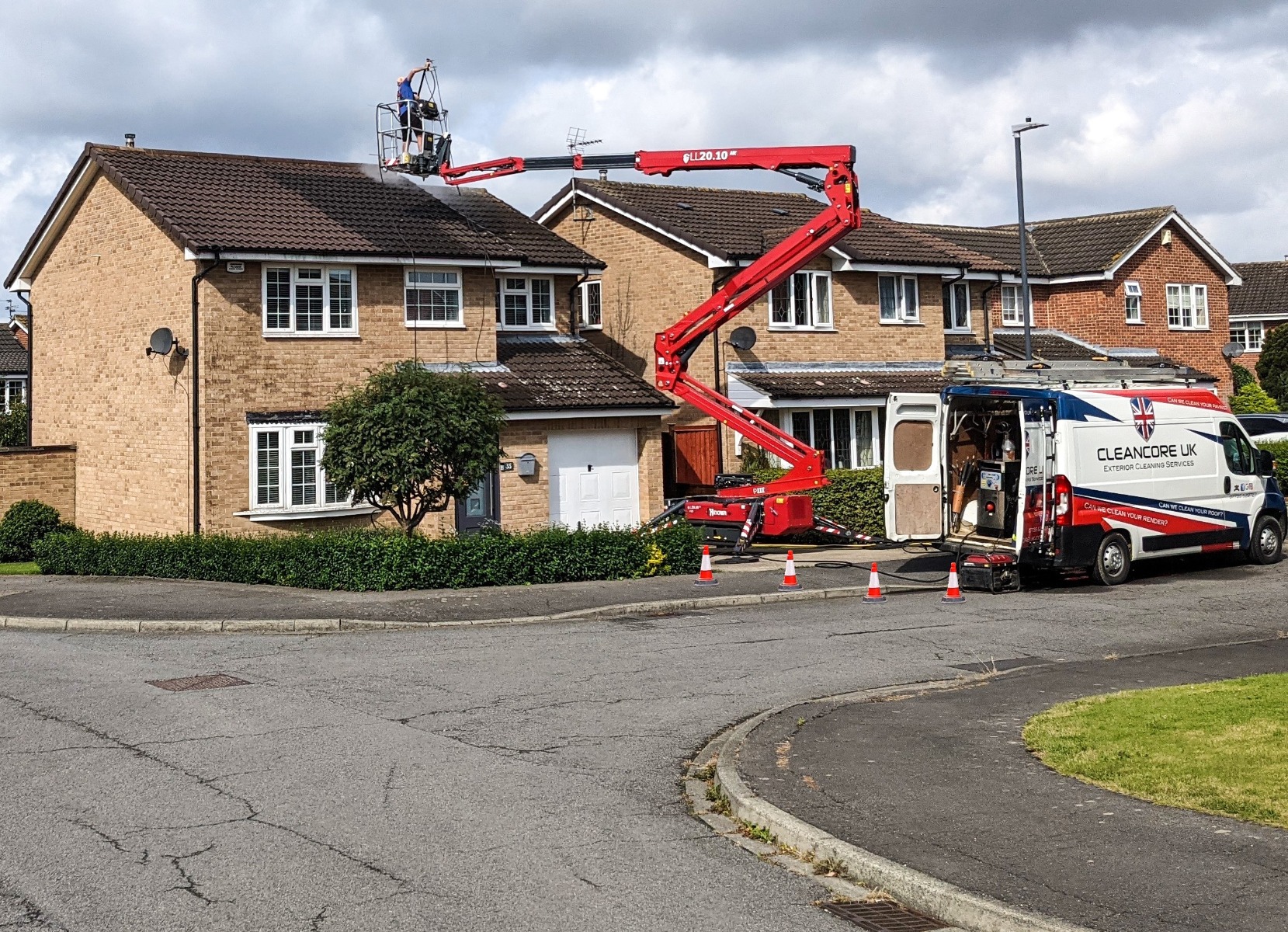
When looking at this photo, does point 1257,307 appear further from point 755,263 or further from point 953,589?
point 953,589

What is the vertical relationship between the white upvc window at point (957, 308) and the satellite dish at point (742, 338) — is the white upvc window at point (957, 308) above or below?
above

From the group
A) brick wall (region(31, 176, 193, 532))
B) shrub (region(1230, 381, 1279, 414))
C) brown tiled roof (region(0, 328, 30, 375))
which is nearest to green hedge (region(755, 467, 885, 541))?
brick wall (region(31, 176, 193, 532))

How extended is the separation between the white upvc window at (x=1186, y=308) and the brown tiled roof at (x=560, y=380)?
811 inches

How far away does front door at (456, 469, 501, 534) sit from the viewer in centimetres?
2581

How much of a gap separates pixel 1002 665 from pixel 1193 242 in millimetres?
32870

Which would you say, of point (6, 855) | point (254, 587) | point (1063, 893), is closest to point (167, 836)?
point (6, 855)

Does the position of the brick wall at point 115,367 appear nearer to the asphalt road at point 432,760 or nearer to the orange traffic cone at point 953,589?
the asphalt road at point 432,760

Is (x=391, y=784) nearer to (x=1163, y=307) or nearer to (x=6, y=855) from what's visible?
(x=6, y=855)

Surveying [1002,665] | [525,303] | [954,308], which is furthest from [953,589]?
[954,308]

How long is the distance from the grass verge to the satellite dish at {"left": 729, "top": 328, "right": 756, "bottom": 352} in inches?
716

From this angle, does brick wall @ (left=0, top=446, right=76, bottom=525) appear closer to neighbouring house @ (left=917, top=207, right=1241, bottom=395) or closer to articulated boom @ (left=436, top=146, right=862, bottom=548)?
articulated boom @ (left=436, top=146, right=862, bottom=548)

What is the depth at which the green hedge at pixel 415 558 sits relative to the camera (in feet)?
63.9

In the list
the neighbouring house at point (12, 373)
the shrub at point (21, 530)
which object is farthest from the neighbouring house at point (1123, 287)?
the neighbouring house at point (12, 373)

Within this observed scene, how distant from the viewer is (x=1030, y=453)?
18922 millimetres
